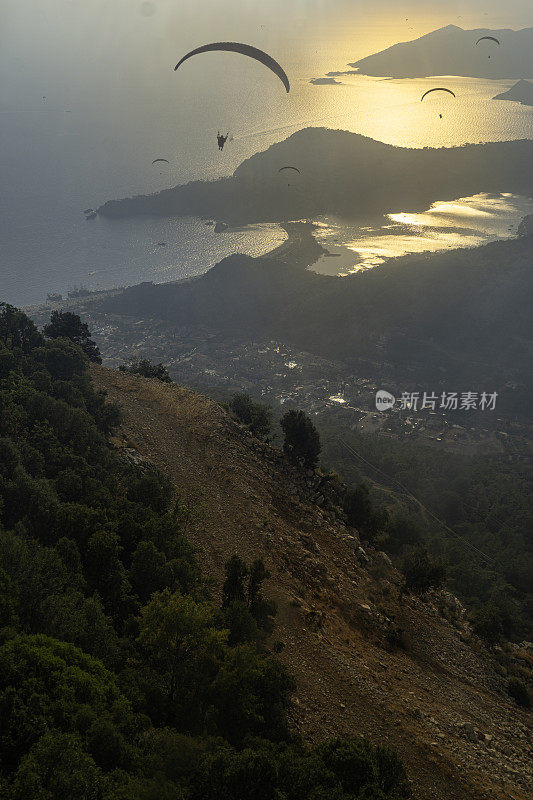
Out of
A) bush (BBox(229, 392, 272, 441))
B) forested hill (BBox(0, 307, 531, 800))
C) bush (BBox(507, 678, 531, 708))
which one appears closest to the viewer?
forested hill (BBox(0, 307, 531, 800))

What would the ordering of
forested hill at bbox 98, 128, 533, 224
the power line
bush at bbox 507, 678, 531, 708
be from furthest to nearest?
forested hill at bbox 98, 128, 533, 224 → the power line → bush at bbox 507, 678, 531, 708

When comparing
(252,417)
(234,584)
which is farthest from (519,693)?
(252,417)

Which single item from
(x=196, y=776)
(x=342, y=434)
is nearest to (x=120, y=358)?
(x=342, y=434)

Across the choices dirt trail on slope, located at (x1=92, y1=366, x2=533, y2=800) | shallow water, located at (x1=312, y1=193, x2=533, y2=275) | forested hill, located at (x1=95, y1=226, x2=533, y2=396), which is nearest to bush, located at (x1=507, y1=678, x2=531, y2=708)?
dirt trail on slope, located at (x1=92, y1=366, x2=533, y2=800)

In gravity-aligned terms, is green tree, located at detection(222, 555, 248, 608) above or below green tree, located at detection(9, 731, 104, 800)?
below

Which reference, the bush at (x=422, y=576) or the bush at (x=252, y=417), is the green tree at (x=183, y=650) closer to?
the bush at (x=422, y=576)

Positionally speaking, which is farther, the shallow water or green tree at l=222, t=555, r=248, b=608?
the shallow water

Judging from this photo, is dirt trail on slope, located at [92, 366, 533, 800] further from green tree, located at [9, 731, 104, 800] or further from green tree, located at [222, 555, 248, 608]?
green tree, located at [9, 731, 104, 800]

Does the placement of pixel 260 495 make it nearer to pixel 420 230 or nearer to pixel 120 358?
pixel 120 358
